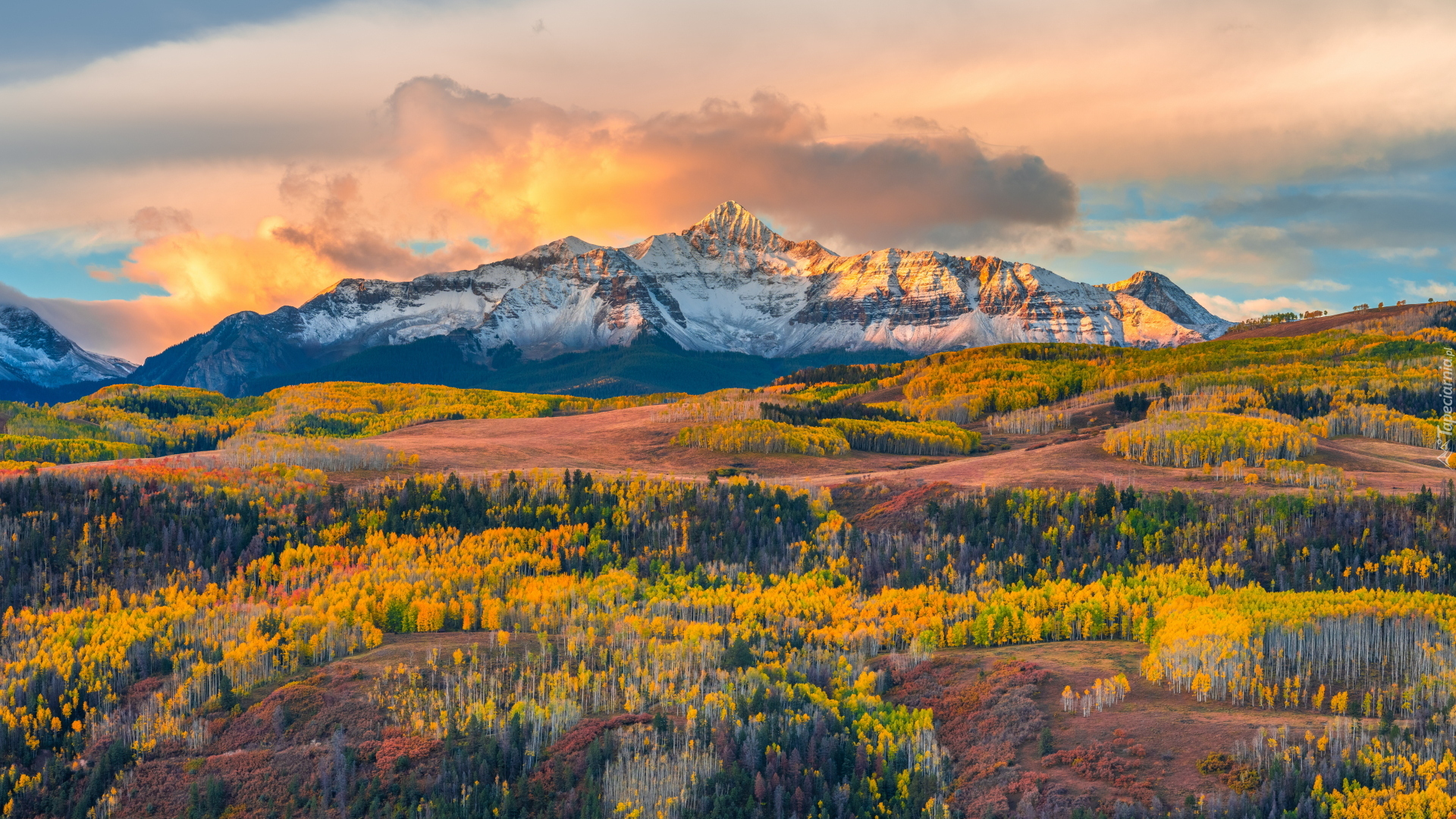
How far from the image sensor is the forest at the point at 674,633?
36.0 feet

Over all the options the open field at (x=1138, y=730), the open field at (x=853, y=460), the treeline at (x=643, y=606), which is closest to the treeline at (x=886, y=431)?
the open field at (x=853, y=460)

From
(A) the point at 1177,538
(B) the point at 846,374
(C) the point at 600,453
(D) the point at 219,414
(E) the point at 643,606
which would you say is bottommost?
(E) the point at 643,606

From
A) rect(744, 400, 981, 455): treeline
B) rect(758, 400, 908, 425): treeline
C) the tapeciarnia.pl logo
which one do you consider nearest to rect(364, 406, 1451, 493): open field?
the tapeciarnia.pl logo

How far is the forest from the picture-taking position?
10961 millimetres

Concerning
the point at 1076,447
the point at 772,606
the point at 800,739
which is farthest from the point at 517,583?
the point at 1076,447

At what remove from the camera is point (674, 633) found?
16.5m

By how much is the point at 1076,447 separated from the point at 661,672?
27.4 m

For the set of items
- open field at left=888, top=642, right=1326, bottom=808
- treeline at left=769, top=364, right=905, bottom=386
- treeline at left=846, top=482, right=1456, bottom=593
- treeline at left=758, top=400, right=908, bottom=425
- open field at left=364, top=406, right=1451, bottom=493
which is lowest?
open field at left=888, top=642, right=1326, bottom=808

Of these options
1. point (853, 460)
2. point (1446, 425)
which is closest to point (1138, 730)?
point (853, 460)

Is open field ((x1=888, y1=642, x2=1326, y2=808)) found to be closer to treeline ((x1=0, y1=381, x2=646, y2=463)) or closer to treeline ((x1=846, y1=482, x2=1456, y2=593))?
treeline ((x1=846, y1=482, x2=1456, y2=593))

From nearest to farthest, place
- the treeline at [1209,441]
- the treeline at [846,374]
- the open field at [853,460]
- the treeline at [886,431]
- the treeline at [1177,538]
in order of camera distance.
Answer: the treeline at [1177,538] → the open field at [853,460] → the treeline at [1209,441] → the treeline at [886,431] → the treeline at [846,374]

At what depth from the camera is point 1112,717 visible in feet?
39.3

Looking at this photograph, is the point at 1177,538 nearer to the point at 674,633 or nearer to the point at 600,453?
the point at 674,633

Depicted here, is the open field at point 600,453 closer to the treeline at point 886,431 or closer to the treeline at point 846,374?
the treeline at point 886,431
